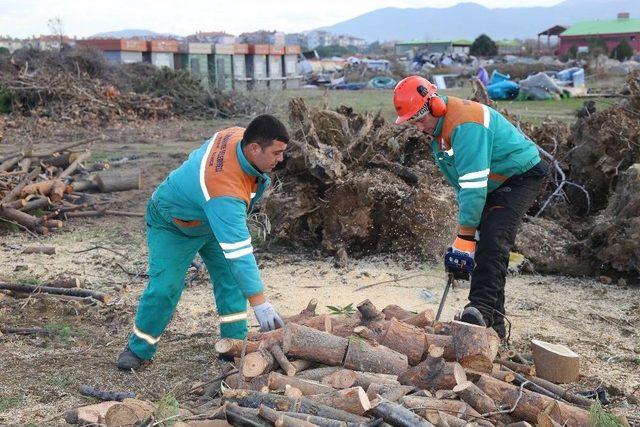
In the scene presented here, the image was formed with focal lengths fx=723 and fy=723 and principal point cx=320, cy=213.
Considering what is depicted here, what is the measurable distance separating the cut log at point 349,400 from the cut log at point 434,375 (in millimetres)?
502

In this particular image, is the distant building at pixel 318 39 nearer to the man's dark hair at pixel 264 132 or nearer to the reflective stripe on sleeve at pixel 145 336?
the reflective stripe on sleeve at pixel 145 336

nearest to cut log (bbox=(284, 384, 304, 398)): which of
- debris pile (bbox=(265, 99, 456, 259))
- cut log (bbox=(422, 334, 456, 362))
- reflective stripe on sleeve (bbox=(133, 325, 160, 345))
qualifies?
cut log (bbox=(422, 334, 456, 362))

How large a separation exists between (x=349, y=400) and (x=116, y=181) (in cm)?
797

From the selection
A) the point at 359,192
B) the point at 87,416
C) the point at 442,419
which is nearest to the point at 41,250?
the point at 359,192

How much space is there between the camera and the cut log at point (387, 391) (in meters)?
3.50

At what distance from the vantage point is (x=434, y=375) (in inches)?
150

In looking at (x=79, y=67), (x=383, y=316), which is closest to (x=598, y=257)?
(x=383, y=316)

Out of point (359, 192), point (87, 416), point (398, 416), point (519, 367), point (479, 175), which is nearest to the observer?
point (398, 416)

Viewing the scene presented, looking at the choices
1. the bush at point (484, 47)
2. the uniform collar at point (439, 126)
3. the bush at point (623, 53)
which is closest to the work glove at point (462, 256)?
the uniform collar at point (439, 126)

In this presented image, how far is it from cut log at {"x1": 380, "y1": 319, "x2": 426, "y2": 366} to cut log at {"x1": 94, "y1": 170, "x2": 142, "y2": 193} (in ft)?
24.2

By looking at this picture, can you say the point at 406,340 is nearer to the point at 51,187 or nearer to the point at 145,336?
the point at 145,336

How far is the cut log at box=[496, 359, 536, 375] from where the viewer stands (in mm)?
4207

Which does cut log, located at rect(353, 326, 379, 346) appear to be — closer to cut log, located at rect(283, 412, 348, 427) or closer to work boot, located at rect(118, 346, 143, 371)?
cut log, located at rect(283, 412, 348, 427)

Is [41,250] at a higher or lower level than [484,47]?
lower
